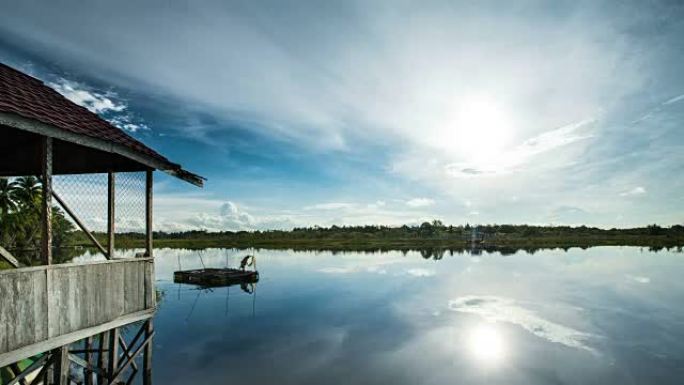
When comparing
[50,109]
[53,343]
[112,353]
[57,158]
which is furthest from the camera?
[112,353]

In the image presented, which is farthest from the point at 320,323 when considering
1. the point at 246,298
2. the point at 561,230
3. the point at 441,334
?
the point at 561,230

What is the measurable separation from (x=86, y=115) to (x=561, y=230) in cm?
13155

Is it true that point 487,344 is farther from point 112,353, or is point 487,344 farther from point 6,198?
point 6,198

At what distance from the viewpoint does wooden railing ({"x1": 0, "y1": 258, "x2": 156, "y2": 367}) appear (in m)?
5.13

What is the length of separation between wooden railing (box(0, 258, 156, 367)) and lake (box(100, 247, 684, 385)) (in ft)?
19.2

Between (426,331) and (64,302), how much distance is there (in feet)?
48.3

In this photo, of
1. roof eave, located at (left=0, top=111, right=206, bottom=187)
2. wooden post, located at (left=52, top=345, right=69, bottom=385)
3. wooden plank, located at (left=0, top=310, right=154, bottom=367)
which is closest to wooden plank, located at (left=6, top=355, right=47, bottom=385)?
wooden post, located at (left=52, top=345, right=69, bottom=385)

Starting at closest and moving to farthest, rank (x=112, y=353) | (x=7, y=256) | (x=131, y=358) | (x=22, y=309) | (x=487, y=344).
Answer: (x=7, y=256), (x=22, y=309), (x=131, y=358), (x=112, y=353), (x=487, y=344)

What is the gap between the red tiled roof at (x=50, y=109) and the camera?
220 inches

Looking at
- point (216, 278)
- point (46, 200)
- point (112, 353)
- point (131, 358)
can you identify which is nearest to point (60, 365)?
point (131, 358)

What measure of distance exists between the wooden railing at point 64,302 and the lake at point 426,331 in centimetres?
584

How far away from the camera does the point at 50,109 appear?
21.2 feet

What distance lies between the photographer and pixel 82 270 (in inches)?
253

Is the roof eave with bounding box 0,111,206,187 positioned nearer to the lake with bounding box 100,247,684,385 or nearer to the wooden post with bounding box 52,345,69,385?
the wooden post with bounding box 52,345,69,385
